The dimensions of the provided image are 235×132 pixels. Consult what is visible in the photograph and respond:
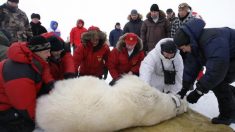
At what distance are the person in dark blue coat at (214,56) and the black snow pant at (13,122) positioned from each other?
5.46 feet

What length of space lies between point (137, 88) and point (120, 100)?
213mm

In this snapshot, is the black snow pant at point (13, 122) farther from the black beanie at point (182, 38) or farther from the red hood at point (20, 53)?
the black beanie at point (182, 38)

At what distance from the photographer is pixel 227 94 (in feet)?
10.5

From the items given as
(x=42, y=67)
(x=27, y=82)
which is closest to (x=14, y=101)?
(x=27, y=82)

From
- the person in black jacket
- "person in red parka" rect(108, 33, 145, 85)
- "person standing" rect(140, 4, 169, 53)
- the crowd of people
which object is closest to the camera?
the crowd of people

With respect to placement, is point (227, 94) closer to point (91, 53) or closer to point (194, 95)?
point (194, 95)

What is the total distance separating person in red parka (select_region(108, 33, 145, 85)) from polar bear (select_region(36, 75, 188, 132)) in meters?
1.57

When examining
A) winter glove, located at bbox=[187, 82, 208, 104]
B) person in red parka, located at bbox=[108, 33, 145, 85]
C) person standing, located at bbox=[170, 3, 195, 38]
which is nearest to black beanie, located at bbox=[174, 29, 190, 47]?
winter glove, located at bbox=[187, 82, 208, 104]

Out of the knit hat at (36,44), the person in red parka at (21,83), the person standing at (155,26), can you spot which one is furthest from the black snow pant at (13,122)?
the person standing at (155,26)

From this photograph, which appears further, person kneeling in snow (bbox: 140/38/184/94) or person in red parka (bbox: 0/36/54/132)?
person kneeling in snow (bbox: 140/38/184/94)

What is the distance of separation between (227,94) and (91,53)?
2.11 metres

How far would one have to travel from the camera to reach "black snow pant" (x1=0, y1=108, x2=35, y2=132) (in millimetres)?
2695

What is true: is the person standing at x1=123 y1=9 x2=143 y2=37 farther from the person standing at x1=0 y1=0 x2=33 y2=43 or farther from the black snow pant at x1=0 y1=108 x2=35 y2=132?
the black snow pant at x1=0 y1=108 x2=35 y2=132

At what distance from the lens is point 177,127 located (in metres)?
2.84
